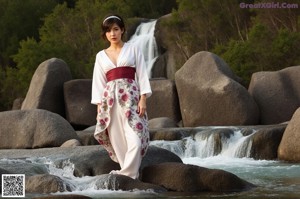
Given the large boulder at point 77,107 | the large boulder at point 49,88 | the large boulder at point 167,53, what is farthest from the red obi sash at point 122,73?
the large boulder at point 167,53

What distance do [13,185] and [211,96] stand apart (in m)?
11.8

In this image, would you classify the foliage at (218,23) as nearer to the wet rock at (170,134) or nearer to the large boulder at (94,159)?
the wet rock at (170,134)

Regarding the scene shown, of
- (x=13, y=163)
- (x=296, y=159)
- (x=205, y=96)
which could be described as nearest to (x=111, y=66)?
(x=13, y=163)

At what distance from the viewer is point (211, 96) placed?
2081 cm

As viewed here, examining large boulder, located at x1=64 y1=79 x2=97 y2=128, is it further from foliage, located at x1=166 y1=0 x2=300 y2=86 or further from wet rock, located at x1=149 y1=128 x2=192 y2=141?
foliage, located at x1=166 y1=0 x2=300 y2=86

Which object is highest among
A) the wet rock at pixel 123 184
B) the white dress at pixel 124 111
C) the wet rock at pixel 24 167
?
the white dress at pixel 124 111

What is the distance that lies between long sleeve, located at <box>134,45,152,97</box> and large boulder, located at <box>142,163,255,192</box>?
892mm

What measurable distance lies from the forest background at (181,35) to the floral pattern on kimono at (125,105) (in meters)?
16.5

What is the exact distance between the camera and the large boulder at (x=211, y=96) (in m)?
20.5

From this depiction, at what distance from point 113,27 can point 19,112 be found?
24.4 feet

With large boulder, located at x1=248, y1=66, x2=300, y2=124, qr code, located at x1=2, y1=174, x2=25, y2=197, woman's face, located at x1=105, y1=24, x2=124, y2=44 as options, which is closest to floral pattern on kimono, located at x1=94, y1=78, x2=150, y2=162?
woman's face, located at x1=105, y1=24, x2=124, y2=44

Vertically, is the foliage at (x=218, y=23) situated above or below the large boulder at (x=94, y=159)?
above

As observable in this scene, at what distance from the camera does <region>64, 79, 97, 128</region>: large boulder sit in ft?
76.6

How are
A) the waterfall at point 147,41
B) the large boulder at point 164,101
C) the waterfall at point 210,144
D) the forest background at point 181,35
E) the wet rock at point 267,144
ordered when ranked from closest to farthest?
the wet rock at point 267,144, the waterfall at point 210,144, the large boulder at point 164,101, the forest background at point 181,35, the waterfall at point 147,41
